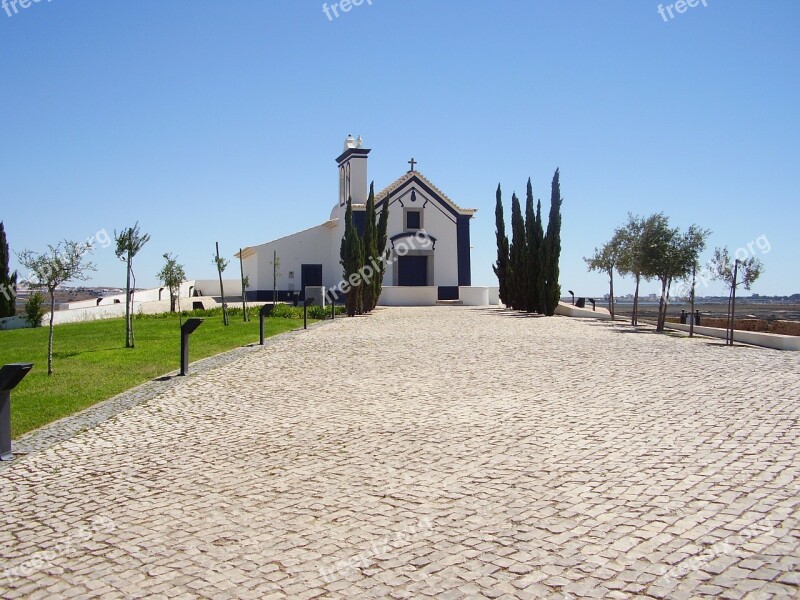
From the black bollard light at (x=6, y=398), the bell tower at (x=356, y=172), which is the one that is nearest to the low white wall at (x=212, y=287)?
the bell tower at (x=356, y=172)

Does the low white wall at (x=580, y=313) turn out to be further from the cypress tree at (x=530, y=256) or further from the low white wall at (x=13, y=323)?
the low white wall at (x=13, y=323)

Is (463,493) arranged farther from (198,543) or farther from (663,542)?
(198,543)

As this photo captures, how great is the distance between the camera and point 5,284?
30.5 metres

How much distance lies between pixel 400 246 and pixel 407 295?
14.1 feet

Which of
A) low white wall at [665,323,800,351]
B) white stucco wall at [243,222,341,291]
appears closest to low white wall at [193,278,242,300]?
white stucco wall at [243,222,341,291]

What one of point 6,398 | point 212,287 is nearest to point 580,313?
point 6,398

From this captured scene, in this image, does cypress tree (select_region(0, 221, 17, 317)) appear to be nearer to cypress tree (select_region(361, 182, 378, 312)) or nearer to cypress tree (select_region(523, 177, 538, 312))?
cypress tree (select_region(361, 182, 378, 312))

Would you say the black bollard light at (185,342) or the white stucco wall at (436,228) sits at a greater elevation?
the white stucco wall at (436,228)

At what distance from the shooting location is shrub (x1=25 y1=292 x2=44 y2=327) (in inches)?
1049

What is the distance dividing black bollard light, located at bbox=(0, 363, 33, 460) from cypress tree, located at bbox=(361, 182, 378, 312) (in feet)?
75.8

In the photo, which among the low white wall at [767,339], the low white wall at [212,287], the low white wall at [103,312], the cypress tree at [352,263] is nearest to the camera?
the low white wall at [767,339]

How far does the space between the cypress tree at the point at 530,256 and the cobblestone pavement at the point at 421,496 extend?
20784 mm

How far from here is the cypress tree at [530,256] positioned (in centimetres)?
3064

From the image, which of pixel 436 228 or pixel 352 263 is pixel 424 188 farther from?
pixel 352 263
